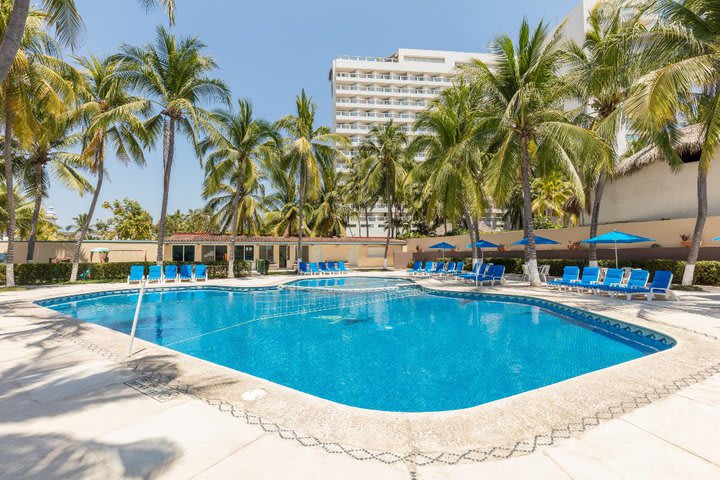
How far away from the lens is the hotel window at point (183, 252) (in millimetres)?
28609

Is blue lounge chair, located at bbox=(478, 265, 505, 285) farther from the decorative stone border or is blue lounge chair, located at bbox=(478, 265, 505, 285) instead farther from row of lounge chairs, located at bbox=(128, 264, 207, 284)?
row of lounge chairs, located at bbox=(128, 264, 207, 284)

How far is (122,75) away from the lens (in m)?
17.8

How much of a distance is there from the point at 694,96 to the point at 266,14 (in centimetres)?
1771

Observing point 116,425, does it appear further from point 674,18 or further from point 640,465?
point 674,18

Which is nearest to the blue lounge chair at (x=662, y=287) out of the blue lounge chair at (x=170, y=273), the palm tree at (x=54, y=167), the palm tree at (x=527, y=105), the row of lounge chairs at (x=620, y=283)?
the row of lounge chairs at (x=620, y=283)

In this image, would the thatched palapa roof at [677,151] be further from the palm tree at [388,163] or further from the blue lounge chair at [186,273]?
the blue lounge chair at [186,273]

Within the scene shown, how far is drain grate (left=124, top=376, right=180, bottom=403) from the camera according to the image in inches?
158

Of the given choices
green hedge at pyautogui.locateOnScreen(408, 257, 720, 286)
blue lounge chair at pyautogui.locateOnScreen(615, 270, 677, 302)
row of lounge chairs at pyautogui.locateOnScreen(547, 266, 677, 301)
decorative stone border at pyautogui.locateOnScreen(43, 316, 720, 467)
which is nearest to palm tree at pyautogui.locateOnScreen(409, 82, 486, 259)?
green hedge at pyautogui.locateOnScreen(408, 257, 720, 286)

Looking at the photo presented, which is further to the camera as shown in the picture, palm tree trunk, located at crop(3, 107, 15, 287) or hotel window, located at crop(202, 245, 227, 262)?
hotel window, located at crop(202, 245, 227, 262)

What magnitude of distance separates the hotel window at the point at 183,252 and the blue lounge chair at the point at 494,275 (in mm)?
22754

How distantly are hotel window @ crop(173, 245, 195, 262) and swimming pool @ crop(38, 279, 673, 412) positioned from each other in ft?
48.3

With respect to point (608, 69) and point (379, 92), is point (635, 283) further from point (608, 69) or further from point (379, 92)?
point (379, 92)

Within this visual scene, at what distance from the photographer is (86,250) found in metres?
25.5

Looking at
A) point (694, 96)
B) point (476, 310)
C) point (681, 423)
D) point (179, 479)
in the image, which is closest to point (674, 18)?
point (694, 96)
